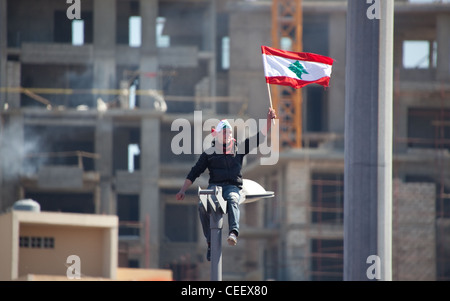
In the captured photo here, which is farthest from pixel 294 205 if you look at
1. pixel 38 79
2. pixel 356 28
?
pixel 356 28

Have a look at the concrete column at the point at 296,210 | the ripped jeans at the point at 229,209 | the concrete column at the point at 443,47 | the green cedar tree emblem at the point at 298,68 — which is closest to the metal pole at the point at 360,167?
the green cedar tree emblem at the point at 298,68

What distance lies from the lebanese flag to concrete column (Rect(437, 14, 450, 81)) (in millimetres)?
66425

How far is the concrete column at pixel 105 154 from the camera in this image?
80.5 m

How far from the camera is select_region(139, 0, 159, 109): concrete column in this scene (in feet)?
281

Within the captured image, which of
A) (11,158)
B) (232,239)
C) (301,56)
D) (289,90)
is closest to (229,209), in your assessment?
(232,239)

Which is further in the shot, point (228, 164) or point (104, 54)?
point (104, 54)

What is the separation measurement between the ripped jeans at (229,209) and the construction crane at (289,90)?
66036mm

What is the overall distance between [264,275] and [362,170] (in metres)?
58.1

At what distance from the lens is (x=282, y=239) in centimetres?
7250

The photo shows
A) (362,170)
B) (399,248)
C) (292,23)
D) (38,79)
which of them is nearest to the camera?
(362,170)

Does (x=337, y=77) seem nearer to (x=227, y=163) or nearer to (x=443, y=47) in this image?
(x=443, y=47)

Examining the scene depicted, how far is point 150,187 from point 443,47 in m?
27.5

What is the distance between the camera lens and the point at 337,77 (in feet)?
280

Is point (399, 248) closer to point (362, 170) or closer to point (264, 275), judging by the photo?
point (264, 275)
